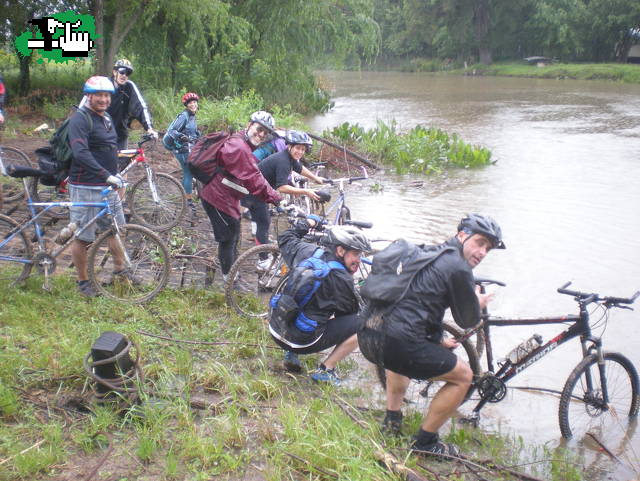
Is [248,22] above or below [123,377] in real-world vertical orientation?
above

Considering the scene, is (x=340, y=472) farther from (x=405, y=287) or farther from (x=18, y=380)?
(x=18, y=380)

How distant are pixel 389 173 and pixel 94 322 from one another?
30.9 ft

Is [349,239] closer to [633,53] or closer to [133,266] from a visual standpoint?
[133,266]

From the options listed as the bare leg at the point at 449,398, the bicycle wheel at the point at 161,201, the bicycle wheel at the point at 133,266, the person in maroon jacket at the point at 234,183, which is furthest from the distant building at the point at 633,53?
the bare leg at the point at 449,398

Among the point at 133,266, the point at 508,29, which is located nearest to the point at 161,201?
the point at 133,266

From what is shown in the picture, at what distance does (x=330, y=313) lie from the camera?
4.46 meters

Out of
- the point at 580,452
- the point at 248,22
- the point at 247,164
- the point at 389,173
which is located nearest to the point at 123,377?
the point at 247,164

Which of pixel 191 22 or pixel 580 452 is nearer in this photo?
pixel 580 452

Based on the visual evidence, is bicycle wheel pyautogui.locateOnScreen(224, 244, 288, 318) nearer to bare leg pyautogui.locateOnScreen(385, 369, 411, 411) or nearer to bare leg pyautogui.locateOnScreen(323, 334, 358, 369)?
bare leg pyautogui.locateOnScreen(323, 334, 358, 369)

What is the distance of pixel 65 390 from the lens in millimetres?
4047

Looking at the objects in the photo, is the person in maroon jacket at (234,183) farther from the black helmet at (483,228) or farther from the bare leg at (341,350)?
the black helmet at (483,228)

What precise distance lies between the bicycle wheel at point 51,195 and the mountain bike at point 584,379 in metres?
5.22

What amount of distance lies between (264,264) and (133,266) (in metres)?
1.25

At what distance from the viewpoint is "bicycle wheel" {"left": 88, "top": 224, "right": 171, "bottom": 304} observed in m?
5.61
